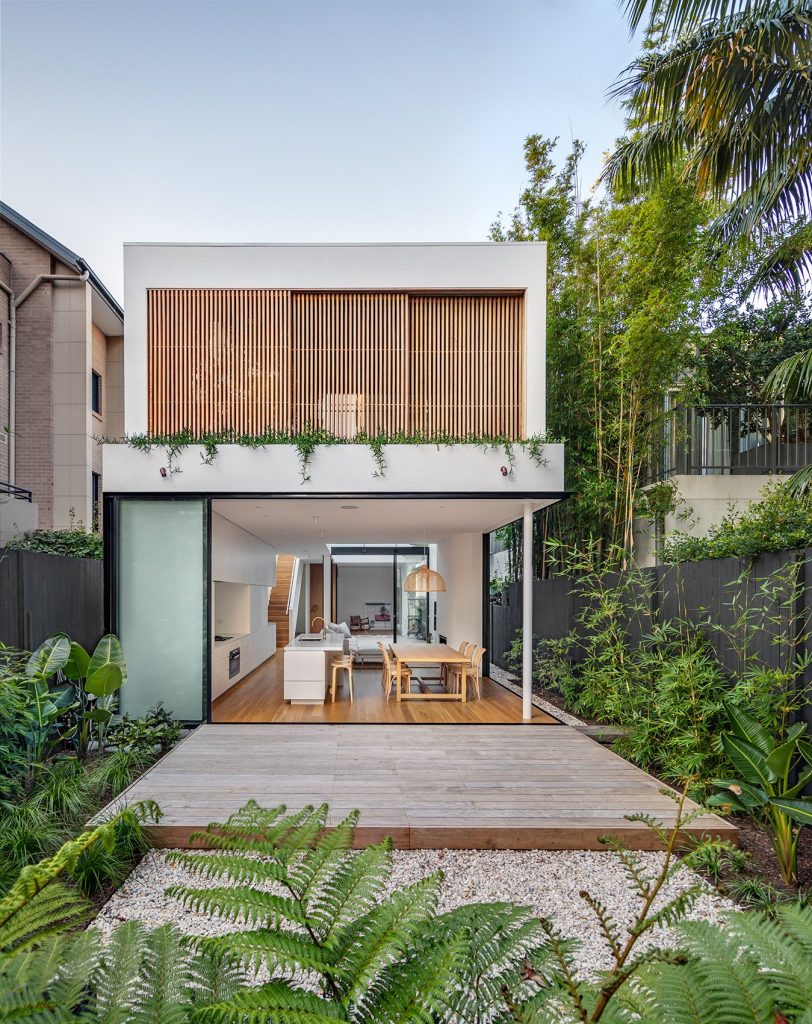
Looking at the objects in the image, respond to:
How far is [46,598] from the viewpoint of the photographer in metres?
6.82

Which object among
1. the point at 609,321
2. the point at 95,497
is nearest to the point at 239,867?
the point at 609,321

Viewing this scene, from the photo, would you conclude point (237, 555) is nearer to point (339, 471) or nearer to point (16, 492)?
point (339, 471)

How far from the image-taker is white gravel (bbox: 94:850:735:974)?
3158mm

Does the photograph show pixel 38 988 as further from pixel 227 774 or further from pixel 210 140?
pixel 210 140

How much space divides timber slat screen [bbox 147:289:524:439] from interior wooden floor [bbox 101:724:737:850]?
3.47m

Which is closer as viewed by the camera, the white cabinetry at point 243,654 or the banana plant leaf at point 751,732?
the banana plant leaf at point 751,732

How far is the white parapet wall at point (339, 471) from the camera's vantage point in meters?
6.94

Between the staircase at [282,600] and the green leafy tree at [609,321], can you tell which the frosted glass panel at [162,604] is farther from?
the staircase at [282,600]

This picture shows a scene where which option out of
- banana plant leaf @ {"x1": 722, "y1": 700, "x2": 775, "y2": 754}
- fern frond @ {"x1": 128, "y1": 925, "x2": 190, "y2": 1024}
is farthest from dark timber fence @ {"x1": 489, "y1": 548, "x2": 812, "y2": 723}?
fern frond @ {"x1": 128, "y1": 925, "x2": 190, "y2": 1024}

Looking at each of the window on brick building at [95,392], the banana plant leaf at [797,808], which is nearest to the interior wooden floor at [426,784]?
the banana plant leaf at [797,808]

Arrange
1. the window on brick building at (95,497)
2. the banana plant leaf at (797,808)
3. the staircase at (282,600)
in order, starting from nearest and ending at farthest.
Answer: the banana plant leaf at (797,808)
the window on brick building at (95,497)
the staircase at (282,600)

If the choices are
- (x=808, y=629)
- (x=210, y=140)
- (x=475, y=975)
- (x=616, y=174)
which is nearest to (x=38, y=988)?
(x=475, y=975)

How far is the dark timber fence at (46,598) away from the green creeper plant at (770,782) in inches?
246

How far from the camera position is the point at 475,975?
94 cm
